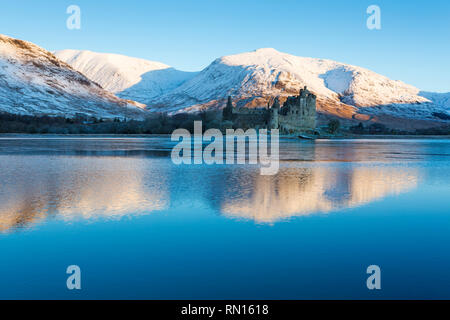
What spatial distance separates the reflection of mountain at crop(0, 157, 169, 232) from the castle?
223 feet

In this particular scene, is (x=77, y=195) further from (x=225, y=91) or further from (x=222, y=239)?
(x=225, y=91)

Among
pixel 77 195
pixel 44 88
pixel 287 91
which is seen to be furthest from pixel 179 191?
pixel 287 91

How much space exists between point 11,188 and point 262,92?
500 feet

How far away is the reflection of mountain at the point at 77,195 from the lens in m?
7.67

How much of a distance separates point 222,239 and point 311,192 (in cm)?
460

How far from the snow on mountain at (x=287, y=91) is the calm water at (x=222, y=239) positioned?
→ 446 feet

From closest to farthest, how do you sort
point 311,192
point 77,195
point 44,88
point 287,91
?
point 77,195 → point 311,192 → point 44,88 → point 287,91

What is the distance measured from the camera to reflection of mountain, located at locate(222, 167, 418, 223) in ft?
26.7

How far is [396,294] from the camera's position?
14.3ft

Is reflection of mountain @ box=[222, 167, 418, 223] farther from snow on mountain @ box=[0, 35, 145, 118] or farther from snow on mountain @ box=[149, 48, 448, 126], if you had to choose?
snow on mountain @ box=[149, 48, 448, 126]

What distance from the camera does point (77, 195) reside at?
9555 mm

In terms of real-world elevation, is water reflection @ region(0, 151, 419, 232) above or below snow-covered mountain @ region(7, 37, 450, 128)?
below

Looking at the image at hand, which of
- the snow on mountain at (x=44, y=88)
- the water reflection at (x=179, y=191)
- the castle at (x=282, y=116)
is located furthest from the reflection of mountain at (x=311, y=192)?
the snow on mountain at (x=44, y=88)

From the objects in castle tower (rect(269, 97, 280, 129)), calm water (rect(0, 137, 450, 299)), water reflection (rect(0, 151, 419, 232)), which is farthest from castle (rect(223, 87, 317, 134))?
calm water (rect(0, 137, 450, 299))
